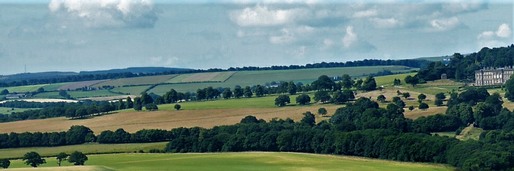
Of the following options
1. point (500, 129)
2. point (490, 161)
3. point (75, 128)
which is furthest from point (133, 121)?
point (490, 161)

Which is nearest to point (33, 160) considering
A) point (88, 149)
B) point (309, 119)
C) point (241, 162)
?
point (241, 162)

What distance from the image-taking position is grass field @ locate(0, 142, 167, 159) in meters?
153

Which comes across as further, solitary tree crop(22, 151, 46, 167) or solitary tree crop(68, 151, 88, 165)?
solitary tree crop(68, 151, 88, 165)

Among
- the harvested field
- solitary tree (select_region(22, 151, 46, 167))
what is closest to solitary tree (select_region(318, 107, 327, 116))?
the harvested field

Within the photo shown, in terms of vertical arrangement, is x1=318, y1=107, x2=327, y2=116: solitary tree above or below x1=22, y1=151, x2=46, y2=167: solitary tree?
Result: above

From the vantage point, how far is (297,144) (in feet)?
498

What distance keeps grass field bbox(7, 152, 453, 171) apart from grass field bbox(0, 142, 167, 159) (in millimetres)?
8297

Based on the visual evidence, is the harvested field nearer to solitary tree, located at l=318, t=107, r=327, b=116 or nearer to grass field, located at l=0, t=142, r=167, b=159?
solitary tree, located at l=318, t=107, r=327, b=116

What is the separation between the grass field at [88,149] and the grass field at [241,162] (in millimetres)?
8297

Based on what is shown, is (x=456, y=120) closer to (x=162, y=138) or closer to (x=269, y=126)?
(x=269, y=126)

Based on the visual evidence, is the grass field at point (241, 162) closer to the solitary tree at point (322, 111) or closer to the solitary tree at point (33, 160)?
the solitary tree at point (33, 160)

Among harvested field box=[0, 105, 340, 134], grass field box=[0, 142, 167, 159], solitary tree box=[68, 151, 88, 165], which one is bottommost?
grass field box=[0, 142, 167, 159]

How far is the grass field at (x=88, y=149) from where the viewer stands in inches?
6019

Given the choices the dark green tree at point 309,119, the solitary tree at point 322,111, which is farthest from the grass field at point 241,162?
the solitary tree at point 322,111
